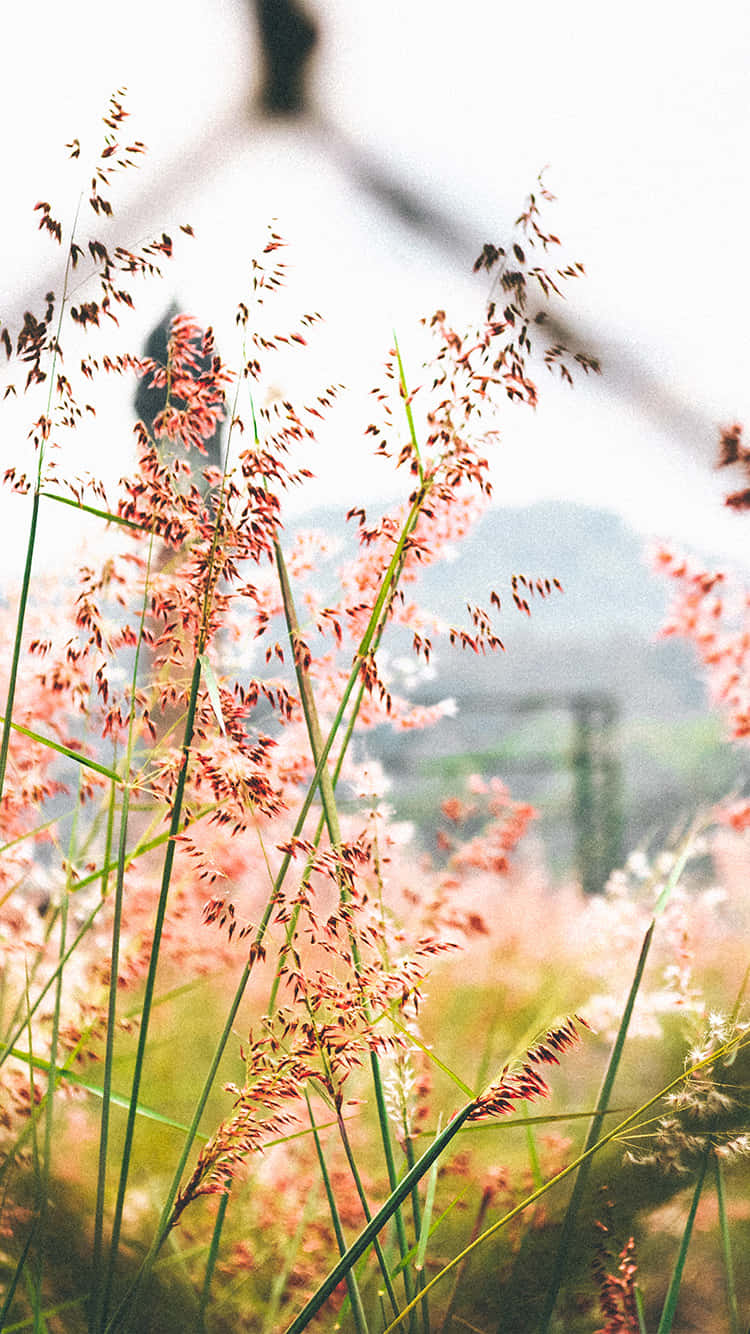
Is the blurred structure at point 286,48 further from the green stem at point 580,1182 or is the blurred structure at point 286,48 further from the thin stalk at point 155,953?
the green stem at point 580,1182

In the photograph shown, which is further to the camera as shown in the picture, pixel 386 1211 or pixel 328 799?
pixel 328 799

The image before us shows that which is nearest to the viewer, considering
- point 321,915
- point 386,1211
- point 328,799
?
point 386,1211

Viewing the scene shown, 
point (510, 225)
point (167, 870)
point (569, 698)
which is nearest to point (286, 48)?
point (510, 225)

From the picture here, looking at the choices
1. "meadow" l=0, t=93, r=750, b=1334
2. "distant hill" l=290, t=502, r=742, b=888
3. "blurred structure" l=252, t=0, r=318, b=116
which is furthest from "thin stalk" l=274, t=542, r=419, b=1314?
"blurred structure" l=252, t=0, r=318, b=116

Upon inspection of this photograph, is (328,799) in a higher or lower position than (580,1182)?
higher

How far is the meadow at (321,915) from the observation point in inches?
22.0

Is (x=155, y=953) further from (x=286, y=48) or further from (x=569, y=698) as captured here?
(x=286, y=48)

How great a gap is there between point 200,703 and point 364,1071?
0.32 meters

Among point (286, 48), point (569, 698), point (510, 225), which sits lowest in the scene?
point (569, 698)

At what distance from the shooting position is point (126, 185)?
76 cm

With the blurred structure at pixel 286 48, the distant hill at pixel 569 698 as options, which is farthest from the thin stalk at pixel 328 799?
the blurred structure at pixel 286 48

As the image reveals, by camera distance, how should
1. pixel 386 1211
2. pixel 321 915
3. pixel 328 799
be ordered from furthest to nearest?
pixel 321 915 < pixel 328 799 < pixel 386 1211

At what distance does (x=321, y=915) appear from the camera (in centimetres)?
70

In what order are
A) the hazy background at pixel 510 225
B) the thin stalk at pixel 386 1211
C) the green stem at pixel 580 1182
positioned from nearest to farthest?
the thin stalk at pixel 386 1211 → the green stem at pixel 580 1182 → the hazy background at pixel 510 225
